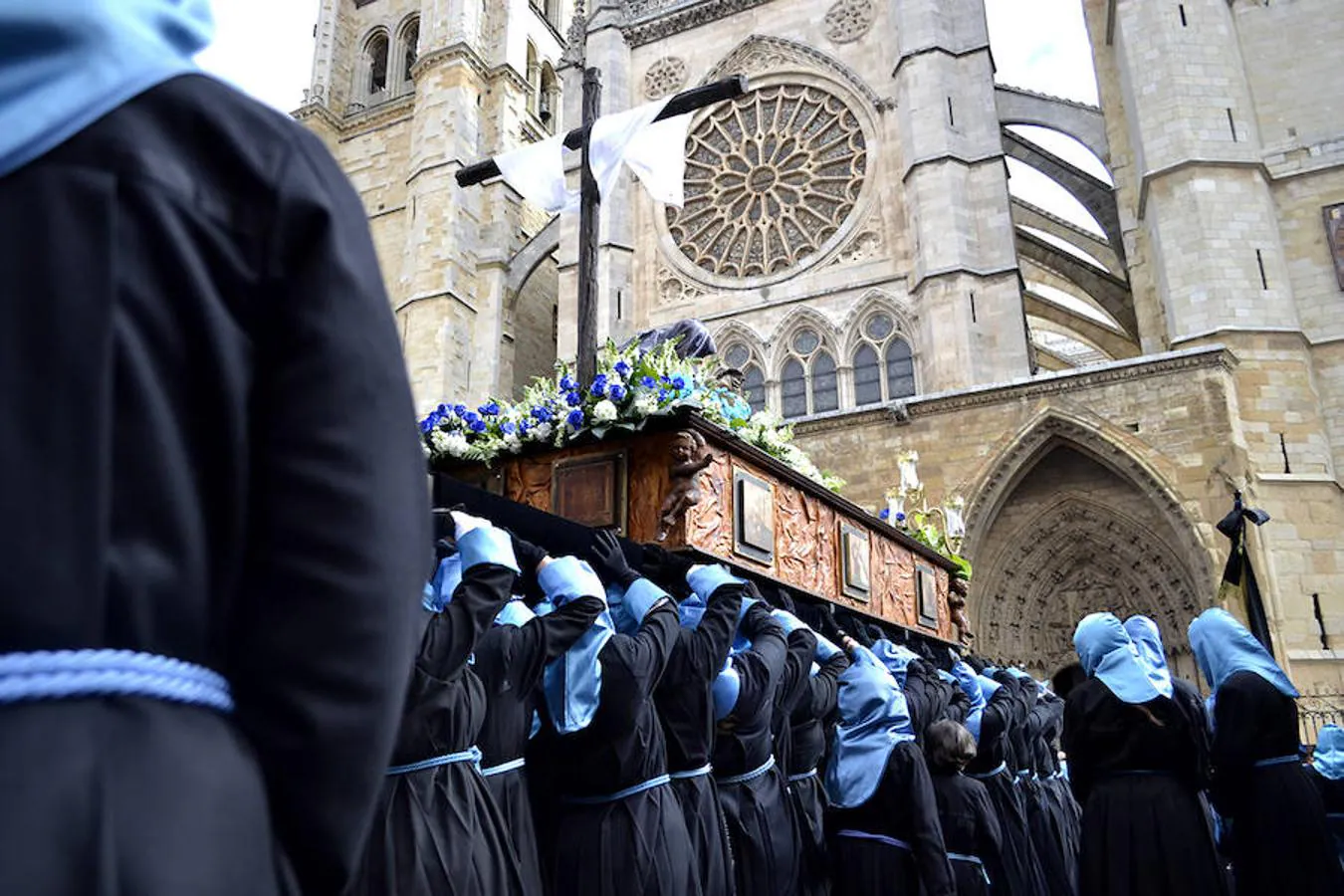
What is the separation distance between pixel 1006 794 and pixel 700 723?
284 centimetres

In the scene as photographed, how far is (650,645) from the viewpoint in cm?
341

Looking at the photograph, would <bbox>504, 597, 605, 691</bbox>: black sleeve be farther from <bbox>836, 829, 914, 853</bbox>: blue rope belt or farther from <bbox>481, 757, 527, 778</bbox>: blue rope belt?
<bbox>836, 829, 914, 853</bbox>: blue rope belt

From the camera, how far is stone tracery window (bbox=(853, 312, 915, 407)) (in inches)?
719

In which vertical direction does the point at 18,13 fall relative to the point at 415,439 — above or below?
above

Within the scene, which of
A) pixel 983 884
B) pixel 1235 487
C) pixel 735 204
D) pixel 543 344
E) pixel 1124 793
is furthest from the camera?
pixel 543 344

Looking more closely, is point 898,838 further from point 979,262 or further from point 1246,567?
point 979,262

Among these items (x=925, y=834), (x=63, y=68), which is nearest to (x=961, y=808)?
(x=925, y=834)

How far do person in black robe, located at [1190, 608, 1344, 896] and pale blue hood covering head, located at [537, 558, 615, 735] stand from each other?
2.86m

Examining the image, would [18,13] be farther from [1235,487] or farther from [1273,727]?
[1235,487]

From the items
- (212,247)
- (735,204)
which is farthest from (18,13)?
(735,204)

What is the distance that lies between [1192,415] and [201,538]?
48.0 ft

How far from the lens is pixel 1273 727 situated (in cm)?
445

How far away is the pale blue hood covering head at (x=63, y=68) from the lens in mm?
822

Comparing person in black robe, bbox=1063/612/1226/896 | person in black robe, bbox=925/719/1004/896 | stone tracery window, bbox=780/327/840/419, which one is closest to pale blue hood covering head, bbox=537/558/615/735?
person in black robe, bbox=925/719/1004/896
